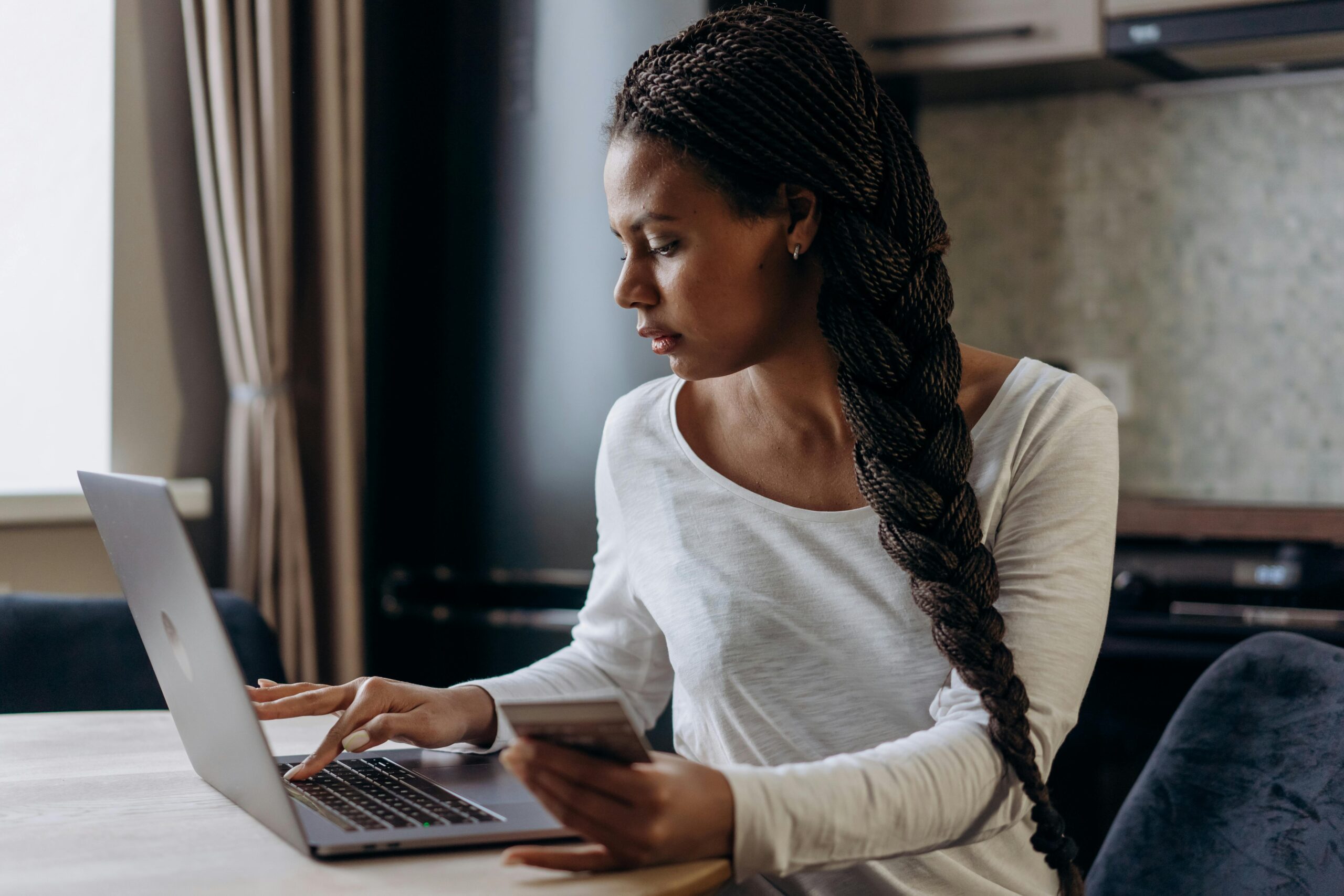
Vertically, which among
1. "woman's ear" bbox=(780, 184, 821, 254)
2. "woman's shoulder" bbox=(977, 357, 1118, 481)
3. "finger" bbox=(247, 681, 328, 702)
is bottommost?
"finger" bbox=(247, 681, 328, 702)

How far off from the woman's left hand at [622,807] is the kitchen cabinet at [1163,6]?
6.45 ft

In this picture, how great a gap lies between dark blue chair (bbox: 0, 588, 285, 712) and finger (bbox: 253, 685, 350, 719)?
0.52 metres

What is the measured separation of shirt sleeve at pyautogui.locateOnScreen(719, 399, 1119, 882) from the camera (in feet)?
2.65

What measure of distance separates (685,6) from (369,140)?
0.76 metres

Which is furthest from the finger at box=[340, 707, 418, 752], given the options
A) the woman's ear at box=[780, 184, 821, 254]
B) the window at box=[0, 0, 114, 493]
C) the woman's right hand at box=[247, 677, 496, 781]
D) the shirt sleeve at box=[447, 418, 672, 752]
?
the window at box=[0, 0, 114, 493]

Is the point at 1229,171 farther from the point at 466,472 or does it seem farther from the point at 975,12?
the point at 466,472

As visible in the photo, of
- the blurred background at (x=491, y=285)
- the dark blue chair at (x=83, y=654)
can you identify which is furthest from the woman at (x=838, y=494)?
the blurred background at (x=491, y=285)

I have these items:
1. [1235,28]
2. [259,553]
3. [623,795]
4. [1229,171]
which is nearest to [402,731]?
[623,795]

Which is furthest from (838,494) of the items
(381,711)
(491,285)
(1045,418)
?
(491,285)

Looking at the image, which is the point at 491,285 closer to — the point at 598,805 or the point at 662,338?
the point at 662,338

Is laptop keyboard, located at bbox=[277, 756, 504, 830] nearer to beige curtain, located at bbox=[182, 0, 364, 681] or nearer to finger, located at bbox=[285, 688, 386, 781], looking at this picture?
finger, located at bbox=[285, 688, 386, 781]

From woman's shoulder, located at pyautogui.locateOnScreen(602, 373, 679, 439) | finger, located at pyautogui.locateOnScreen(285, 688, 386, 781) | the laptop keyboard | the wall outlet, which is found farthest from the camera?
the wall outlet

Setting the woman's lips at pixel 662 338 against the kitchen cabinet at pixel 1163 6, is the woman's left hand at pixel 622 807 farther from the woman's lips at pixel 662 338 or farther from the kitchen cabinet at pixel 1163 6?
the kitchen cabinet at pixel 1163 6

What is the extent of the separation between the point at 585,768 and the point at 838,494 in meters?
0.49
